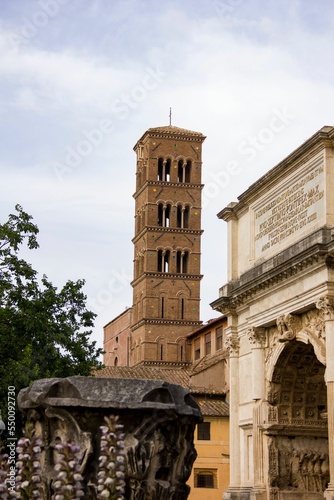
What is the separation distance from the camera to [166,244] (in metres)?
68.8

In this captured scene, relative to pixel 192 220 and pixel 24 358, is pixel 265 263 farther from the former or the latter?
pixel 192 220

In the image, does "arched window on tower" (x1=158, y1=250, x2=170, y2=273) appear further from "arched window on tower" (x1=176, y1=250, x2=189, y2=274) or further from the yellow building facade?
the yellow building facade

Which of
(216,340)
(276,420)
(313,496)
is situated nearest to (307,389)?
(276,420)

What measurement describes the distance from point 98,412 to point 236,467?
19.6 metres

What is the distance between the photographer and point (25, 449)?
283 inches

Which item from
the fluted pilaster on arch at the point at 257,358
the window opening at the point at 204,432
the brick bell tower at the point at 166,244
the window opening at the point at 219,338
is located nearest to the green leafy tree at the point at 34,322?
the fluted pilaster on arch at the point at 257,358

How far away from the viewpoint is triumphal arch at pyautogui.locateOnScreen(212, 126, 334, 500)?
2428 cm

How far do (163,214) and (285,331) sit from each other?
1752 inches

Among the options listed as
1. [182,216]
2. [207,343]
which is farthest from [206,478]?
[182,216]

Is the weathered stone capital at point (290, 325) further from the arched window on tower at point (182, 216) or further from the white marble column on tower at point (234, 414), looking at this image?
the arched window on tower at point (182, 216)

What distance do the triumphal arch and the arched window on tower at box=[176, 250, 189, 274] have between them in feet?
128

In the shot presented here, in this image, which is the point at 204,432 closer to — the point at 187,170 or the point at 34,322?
the point at 34,322

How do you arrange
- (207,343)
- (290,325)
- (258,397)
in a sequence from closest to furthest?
(290,325) → (258,397) → (207,343)

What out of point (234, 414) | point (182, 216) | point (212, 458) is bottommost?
point (212, 458)
